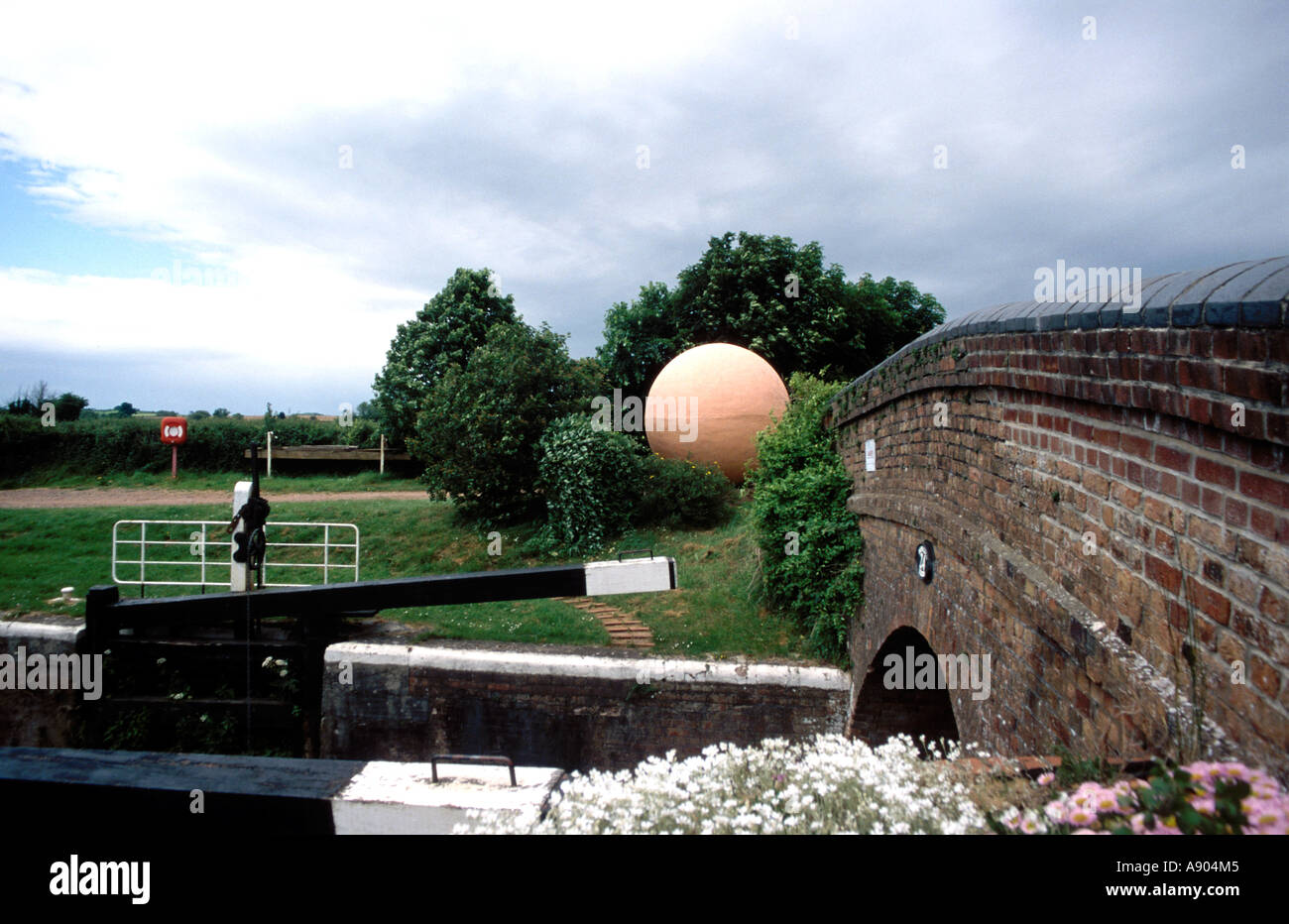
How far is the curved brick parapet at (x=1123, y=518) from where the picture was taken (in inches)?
63.0

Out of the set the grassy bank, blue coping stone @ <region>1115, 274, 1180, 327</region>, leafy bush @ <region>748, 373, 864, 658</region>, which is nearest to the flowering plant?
blue coping stone @ <region>1115, 274, 1180, 327</region>

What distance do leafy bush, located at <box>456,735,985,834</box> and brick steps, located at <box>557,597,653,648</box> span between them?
4641 millimetres

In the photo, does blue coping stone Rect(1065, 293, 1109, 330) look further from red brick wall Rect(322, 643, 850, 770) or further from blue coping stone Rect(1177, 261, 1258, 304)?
red brick wall Rect(322, 643, 850, 770)

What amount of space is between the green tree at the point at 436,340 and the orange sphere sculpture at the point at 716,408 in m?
7.29

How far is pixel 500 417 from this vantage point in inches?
468

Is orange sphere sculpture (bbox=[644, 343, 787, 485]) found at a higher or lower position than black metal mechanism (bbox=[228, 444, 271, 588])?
higher

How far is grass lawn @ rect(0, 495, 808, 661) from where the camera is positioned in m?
7.72

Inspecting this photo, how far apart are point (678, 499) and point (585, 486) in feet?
5.29

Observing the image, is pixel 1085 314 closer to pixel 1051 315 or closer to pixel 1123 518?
pixel 1051 315

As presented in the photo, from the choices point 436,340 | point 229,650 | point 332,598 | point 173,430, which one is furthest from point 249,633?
point 436,340

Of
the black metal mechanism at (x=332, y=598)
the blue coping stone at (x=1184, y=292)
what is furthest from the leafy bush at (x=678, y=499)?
the blue coping stone at (x=1184, y=292)

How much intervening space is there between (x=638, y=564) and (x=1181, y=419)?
4170mm

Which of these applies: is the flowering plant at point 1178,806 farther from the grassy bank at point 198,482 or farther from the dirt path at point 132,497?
the grassy bank at point 198,482
